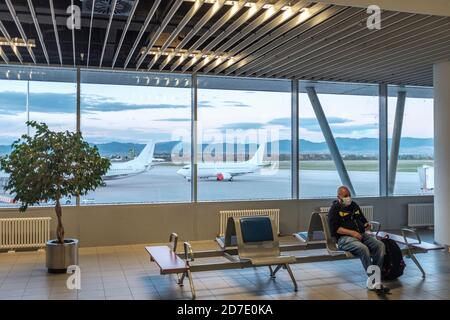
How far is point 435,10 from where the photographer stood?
448 cm

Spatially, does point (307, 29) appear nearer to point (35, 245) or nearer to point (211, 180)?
point (211, 180)

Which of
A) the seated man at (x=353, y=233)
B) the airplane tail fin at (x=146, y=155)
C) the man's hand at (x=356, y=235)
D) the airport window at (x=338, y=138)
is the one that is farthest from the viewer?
the airport window at (x=338, y=138)

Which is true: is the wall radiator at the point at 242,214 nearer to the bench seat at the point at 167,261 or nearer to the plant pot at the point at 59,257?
the bench seat at the point at 167,261

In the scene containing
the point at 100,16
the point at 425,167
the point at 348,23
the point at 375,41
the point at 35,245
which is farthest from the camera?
the point at 425,167

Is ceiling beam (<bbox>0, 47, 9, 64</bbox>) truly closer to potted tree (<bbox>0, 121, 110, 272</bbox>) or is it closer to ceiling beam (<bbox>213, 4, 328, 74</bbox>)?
potted tree (<bbox>0, 121, 110, 272</bbox>)

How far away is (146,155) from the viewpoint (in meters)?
8.40

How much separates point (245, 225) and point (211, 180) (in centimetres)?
317

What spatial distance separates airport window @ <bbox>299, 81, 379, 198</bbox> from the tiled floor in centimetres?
296

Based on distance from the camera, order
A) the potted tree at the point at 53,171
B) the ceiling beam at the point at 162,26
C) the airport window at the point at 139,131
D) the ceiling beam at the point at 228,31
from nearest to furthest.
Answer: the ceiling beam at the point at 162,26 → the ceiling beam at the point at 228,31 → the potted tree at the point at 53,171 → the airport window at the point at 139,131

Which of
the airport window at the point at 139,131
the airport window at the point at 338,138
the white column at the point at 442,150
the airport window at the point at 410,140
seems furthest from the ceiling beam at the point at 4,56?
the airport window at the point at 410,140

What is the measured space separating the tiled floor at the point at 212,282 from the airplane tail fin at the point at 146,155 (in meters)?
2.17

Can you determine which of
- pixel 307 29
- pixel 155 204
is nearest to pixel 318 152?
pixel 155 204

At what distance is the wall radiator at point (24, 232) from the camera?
7.26 meters
